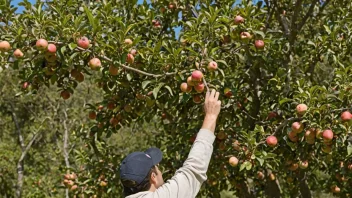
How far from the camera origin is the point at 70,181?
250 inches

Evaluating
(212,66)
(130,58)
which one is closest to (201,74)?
(212,66)

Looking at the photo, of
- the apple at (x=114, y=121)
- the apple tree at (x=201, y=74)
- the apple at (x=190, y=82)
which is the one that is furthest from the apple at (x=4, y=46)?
the apple at (x=114, y=121)

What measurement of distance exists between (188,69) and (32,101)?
1682 cm

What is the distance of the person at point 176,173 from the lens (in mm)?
2348

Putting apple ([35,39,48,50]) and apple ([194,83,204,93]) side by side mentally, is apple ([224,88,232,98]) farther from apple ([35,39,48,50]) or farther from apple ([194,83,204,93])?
apple ([35,39,48,50])

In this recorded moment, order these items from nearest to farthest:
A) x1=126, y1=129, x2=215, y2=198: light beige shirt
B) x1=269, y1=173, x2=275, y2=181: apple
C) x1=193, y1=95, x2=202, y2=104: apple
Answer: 1. x1=126, y1=129, x2=215, y2=198: light beige shirt
2. x1=193, y1=95, x2=202, y2=104: apple
3. x1=269, y1=173, x2=275, y2=181: apple

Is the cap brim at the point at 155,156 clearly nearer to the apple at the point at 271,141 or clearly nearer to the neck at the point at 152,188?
the neck at the point at 152,188

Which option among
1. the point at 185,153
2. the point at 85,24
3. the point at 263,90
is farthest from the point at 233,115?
the point at 85,24

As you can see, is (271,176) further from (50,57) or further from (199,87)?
(50,57)

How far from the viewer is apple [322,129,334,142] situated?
12.0 ft

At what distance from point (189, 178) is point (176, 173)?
0.09 meters

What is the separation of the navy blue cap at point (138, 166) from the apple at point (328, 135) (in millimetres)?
1571

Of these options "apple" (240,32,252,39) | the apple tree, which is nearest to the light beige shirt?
the apple tree

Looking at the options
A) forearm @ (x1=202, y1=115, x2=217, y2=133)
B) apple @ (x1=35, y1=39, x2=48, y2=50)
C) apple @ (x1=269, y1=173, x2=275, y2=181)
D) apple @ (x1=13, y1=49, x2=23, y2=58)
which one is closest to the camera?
forearm @ (x1=202, y1=115, x2=217, y2=133)
